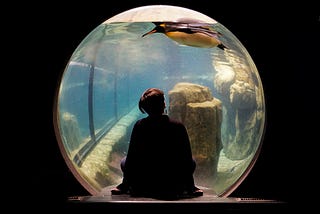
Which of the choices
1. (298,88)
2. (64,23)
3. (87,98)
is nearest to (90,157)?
(87,98)

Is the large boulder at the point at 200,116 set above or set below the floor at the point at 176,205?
above

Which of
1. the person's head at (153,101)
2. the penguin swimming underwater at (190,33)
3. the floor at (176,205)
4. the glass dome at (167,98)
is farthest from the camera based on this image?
the glass dome at (167,98)

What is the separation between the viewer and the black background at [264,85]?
11.3 ft

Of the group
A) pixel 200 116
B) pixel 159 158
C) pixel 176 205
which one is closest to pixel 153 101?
pixel 159 158

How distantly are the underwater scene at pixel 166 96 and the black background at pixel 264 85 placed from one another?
104mm

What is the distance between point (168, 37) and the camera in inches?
145

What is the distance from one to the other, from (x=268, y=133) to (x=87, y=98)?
122 cm

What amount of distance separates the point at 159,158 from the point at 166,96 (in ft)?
2.19

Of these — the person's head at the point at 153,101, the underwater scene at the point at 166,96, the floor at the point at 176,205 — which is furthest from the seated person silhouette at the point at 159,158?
the underwater scene at the point at 166,96

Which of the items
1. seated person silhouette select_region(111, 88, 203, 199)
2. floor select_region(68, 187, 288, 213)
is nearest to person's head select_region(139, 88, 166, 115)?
seated person silhouette select_region(111, 88, 203, 199)

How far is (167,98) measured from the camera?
12.3ft

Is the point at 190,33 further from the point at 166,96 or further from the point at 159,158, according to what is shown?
the point at 159,158

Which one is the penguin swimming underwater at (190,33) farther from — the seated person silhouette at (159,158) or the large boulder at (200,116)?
the seated person silhouette at (159,158)

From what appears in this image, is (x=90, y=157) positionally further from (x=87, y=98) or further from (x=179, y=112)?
(x=179, y=112)
